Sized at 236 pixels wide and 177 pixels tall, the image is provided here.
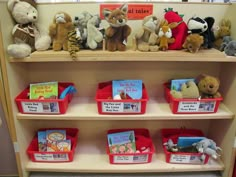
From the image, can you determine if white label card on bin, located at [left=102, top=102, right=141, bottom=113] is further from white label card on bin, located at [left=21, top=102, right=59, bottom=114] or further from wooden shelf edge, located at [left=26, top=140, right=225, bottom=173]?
wooden shelf edge, located at [left=26, top=140, right=225, bottom=173]

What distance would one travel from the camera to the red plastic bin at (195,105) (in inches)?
43.1

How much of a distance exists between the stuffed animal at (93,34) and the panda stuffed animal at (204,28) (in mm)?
446

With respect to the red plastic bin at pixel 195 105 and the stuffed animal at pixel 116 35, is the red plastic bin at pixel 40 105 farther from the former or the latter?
the red plastic bin at pixel 195 105

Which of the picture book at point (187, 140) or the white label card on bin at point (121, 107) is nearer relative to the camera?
the white label card on bin at point (121, 107)

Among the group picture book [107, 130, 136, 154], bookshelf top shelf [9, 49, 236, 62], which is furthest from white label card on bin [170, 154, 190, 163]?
bookshelf top shelf [9, 49, 236, 62]

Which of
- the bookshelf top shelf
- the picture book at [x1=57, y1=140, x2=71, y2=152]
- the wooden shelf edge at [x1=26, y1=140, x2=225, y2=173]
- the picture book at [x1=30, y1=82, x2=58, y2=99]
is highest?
the bookshelf top shelf

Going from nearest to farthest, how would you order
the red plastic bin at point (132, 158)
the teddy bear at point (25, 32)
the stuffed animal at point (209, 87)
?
the teddy bear at point (25, 32) < the stuffed animal at point (209, 87) < the red plastic bin at point (132, 158)

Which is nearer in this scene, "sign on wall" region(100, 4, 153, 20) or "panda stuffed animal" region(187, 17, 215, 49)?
"panda stuffed animal" region(187, 17, 215, 49)

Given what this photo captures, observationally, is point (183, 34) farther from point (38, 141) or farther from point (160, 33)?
point (38, 141)

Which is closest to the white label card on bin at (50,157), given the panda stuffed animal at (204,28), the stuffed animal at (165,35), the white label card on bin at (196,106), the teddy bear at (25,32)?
the teddy bear at (25,32)

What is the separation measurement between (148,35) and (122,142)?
0.64 meters

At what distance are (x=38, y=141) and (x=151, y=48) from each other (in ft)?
2.81

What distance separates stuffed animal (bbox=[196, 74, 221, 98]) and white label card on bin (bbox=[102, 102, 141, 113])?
34cm

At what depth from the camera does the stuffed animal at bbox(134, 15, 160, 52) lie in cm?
104
